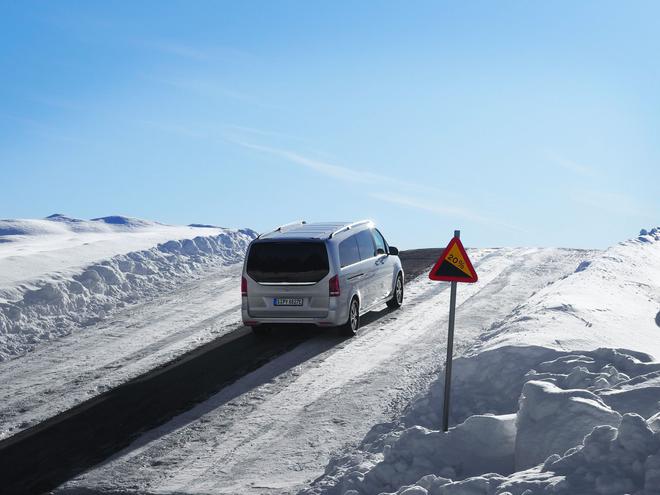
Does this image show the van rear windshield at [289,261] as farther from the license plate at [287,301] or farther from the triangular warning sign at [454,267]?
the triangular warning sign at [454,267]

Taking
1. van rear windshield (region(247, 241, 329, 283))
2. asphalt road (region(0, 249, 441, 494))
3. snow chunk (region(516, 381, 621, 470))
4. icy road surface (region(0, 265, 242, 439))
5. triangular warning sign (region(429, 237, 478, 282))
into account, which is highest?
triangular warning sign (region(429, 237, 478, 282))

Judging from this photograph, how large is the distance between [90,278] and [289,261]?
24.1ft

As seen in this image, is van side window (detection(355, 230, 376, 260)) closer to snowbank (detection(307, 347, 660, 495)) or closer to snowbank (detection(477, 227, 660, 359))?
snowbank (detection(477, 227, 660, 359))

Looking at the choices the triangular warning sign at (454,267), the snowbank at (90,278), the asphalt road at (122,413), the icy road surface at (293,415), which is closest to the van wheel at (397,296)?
the icy road surface at (293,415)

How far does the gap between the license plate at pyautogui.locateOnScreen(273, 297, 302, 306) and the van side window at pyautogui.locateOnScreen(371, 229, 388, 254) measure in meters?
2.68

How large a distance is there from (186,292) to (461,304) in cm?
655

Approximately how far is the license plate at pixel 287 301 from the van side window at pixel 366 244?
5.87 feet

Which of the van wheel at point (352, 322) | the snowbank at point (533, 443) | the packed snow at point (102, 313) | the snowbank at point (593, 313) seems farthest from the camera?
the van wheel at point (352, 322)

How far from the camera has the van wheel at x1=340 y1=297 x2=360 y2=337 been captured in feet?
46.2

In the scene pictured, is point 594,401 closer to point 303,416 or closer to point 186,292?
point 303,416

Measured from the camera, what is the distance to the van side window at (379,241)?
15766mm

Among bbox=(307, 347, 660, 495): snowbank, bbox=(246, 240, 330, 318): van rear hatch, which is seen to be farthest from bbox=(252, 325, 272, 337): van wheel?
bbox=(307, 347, 660, 495): snowbank

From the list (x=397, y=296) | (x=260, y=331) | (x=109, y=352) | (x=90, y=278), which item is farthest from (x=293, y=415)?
(x=90, y=278)

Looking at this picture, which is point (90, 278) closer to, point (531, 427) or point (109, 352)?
point (109, 352)
